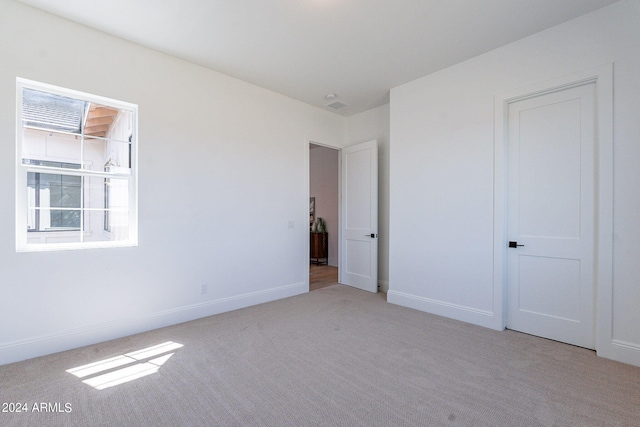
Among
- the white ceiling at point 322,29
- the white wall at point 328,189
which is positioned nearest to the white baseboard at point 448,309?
the white ceiling at point 322,29

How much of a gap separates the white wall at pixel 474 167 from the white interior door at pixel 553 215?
0.20 meters

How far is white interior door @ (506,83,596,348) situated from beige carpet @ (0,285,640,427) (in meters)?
0.27

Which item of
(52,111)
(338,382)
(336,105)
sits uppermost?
(336,105)

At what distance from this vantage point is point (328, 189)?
7293mm

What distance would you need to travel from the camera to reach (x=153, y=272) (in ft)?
10.6

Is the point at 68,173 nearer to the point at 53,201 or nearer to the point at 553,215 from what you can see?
the point at 53,201

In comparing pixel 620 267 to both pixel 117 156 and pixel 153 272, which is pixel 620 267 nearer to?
pixel 153 272

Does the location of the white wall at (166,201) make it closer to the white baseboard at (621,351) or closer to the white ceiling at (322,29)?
the white ceiling at (322,29)

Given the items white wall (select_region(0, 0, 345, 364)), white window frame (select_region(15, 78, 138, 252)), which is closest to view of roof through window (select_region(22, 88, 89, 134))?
white window frame (select_region(15, 78, 138, 252))

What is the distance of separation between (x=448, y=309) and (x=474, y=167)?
1736mm

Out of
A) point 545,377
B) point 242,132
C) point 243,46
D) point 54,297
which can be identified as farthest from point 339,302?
point 243,46

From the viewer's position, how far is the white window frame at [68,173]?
101 inches

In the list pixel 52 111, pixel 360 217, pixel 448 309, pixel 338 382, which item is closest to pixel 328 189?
pixel 360 217

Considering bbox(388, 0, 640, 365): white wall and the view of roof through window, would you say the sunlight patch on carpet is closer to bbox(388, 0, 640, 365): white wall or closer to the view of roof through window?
the view of roof through window
